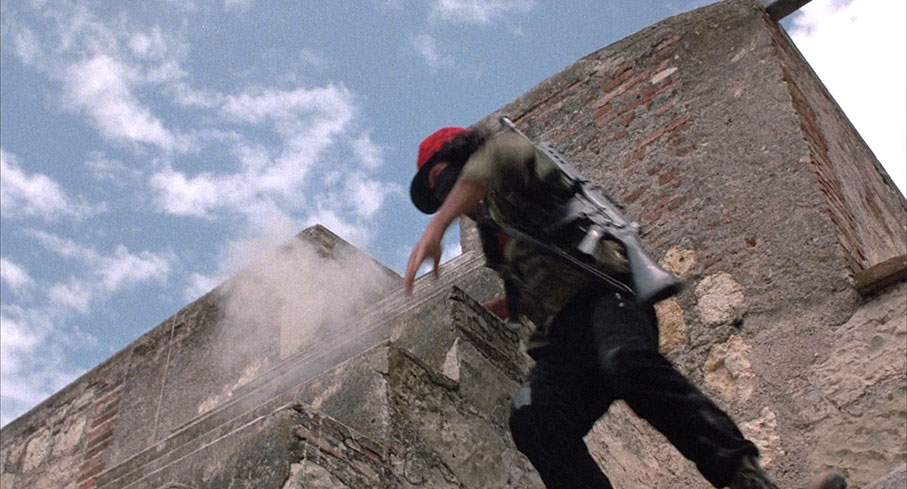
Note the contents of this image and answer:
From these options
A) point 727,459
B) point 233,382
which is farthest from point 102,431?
point 727,459

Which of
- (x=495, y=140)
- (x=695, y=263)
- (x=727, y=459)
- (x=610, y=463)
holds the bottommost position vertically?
(x=727, y=459)

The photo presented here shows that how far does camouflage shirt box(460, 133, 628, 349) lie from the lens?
8.09 feet

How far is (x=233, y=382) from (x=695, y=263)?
115 inches

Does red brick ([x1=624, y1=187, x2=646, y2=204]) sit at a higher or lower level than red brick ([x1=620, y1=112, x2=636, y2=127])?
lower

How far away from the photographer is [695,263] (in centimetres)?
389

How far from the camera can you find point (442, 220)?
250 centimetres

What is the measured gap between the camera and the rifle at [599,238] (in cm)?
233

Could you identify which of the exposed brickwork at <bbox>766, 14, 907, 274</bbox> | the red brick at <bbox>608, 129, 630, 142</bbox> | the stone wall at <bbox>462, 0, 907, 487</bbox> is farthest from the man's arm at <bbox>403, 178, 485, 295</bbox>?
the red brick at <bbox>608, 129, 630, 142</bbox>

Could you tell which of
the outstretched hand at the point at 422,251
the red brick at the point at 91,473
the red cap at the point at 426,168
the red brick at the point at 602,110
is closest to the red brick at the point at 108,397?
the red brick at the point at 91,473

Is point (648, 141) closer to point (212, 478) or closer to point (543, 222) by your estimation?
point (543, 222)

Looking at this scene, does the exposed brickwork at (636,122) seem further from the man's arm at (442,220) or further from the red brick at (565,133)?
the man's arm at (442,220)

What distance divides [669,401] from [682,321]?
1586 mm

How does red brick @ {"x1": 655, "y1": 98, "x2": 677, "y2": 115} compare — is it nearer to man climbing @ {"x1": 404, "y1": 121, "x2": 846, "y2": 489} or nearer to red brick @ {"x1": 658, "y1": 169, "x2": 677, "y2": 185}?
red brick @ {"x1": 658, "y1": 169, "x2": 677, "y2": 185}

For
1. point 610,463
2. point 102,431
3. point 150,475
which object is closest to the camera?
point 150,475
